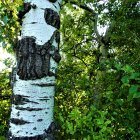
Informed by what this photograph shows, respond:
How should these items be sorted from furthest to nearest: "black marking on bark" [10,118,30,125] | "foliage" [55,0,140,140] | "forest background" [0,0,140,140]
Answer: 1. "foliage" [55,0,140,140]
2. "forest background" [0,0,140,140]
3. "black marking on bark" [10,118,30,125]

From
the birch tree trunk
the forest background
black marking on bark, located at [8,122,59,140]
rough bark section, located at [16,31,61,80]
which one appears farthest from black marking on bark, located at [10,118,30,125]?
the forest background

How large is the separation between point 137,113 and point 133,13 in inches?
212

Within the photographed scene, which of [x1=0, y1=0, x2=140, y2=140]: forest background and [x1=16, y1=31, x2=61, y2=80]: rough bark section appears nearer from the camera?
[x1=16, y1=31, x2=61, y2=80]: rough bark section

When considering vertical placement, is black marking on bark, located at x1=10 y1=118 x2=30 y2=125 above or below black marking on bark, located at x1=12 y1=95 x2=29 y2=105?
below

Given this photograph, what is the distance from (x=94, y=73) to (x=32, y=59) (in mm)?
4904

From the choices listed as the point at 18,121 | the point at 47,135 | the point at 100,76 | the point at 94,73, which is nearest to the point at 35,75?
the point at 18,121

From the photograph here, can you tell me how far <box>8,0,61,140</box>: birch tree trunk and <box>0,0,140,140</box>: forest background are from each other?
21 cm

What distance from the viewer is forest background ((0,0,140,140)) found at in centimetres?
311

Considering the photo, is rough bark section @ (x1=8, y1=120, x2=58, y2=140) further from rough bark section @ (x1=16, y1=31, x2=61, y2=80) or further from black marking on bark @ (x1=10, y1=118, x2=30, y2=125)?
rough bark section @ (x1=16, y1=31, x2=61, y2=80)

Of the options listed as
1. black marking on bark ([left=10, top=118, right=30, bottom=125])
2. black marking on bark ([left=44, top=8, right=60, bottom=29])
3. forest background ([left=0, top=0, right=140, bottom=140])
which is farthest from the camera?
forest background ([left=0, top=0, right=140, bottom=140])

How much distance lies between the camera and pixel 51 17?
8.73 feet

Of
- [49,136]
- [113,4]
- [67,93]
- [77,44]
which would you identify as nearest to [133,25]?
[113,4]

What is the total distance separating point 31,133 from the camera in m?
2.50

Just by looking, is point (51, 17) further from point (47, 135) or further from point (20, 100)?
point (47, 135)
